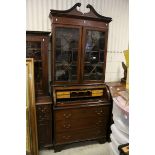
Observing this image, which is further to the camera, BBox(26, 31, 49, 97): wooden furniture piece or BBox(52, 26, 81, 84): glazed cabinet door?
BBox(52, 26, 81, 84): glazed cabinet door

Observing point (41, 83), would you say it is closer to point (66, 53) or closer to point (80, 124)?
point (66, 53)

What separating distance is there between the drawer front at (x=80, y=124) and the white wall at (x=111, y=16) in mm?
895

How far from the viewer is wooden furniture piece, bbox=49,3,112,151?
2.28 m

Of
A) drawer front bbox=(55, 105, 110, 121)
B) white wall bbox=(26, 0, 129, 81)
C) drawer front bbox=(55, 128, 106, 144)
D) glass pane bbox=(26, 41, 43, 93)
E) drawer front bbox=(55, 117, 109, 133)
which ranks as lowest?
drawer front bbox=(55, 128, 106, 144)

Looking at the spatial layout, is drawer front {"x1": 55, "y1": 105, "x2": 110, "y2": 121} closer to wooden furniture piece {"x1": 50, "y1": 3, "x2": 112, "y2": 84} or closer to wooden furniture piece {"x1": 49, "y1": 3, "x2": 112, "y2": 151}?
wooden furniture piece {"x1": 49, "y1": 3, "x2": 112, "y2": 151}

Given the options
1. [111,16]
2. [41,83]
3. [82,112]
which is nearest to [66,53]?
[41,83]

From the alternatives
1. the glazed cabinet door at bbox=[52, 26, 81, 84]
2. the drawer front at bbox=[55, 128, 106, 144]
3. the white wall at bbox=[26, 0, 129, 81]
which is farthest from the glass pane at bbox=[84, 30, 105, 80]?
the drawer front at bbox=[55, 128, 106, 144]

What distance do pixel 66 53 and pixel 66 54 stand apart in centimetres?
2

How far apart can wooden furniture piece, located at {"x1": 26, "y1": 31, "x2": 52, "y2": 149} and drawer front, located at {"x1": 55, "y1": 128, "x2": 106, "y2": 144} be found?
0.17 meters

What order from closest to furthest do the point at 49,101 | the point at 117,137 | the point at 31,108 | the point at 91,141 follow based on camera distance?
1. the point at 117,137
2. the point at 31,108
3. the point at 49,101
4. the point at 91,141

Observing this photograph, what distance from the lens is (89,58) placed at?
250cm
